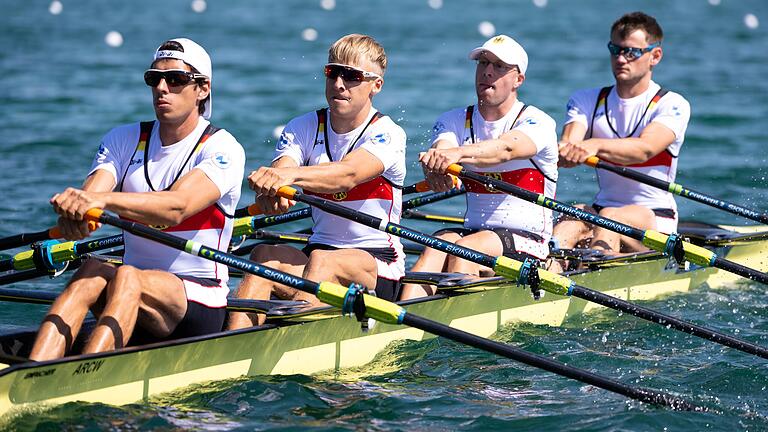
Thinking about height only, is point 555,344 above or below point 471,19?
below

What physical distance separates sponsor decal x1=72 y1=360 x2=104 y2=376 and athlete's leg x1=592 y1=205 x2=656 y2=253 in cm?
437

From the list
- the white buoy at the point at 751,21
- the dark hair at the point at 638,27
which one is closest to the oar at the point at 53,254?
the dark hair at the point at 638,27

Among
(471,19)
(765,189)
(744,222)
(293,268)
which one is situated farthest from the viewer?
(471,19)

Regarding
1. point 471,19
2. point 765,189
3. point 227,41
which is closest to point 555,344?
point 765,189

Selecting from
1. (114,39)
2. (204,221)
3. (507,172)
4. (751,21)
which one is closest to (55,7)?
(114,39)

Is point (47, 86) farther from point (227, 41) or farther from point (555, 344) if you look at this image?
point (555, 344)

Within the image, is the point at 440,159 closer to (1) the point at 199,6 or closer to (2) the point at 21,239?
(2) the point at 21,239

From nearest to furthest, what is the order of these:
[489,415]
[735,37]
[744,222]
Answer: [489,415] < [744,222] < [735,37]

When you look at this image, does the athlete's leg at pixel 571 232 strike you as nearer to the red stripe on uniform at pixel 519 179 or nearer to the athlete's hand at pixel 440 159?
the red stripe on uniform at pixel 519 179

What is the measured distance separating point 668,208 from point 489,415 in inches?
143

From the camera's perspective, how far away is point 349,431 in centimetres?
572

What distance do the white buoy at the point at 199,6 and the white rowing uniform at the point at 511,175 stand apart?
27.7 m

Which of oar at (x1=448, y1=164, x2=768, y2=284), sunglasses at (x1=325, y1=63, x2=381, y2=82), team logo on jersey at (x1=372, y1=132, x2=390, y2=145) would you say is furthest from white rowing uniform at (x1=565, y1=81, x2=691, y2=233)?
sunglasses at (x1=325, y1=63, x2=381, y2=82)

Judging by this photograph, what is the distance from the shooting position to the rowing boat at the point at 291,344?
5.35 m
